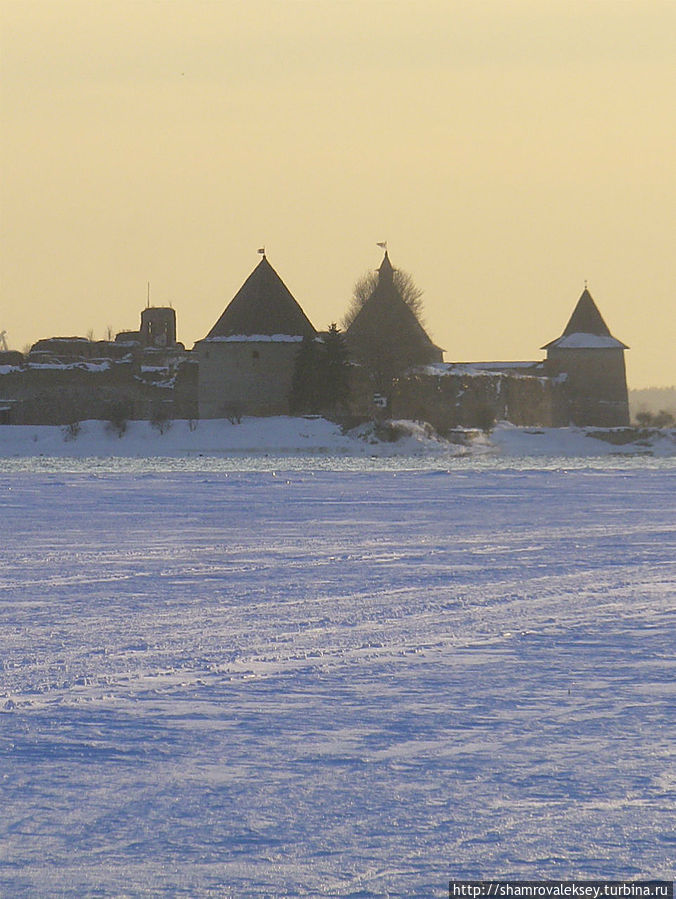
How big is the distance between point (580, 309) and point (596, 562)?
45932 millimetres

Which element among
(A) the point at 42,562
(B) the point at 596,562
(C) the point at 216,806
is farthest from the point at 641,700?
(A) the point at 42,562

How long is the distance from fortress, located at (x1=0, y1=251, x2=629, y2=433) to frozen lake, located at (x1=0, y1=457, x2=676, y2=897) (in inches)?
1174

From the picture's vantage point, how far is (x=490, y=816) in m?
3.00

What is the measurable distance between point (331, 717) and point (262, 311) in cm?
3765

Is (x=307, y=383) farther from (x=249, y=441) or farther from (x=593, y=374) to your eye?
(x=593, y=374)

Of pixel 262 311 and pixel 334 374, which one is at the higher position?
pixel 262 311

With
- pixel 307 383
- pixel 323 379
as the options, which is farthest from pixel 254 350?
pixel 323 379

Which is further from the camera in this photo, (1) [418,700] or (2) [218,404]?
(2) [218,404]

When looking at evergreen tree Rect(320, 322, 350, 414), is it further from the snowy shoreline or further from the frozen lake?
the frozen lake

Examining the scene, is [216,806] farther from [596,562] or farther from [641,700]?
[596,562]

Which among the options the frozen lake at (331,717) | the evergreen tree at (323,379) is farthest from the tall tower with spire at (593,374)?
the frozen lake at (331,717)

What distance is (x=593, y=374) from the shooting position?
168 ft

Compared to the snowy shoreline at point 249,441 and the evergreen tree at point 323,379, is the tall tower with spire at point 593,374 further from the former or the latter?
the evergreen tree at point 323,379

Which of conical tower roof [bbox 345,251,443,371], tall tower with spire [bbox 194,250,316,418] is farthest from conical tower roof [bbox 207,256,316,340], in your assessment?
conical tower roof [bbox 345,251,443,371]
